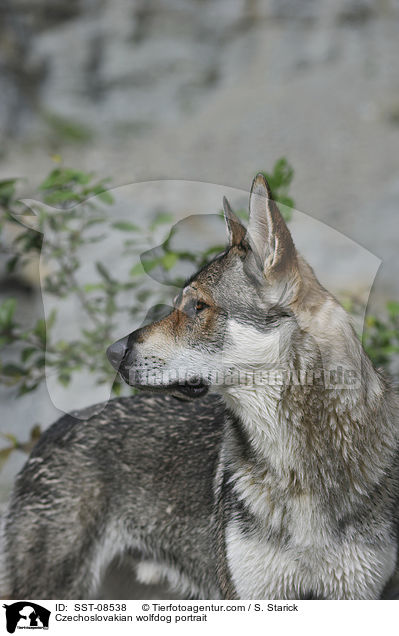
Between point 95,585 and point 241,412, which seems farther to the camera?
point 95,585

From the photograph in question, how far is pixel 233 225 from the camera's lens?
1.33 meters

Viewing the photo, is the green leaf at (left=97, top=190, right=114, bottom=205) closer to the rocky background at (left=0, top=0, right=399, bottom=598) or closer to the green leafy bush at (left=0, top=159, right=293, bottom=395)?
the green leafy bush at (left=0, top=159, right=293, bottom=395)

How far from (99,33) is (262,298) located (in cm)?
321

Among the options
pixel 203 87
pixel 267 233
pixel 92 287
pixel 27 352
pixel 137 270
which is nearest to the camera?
pixel 267 233

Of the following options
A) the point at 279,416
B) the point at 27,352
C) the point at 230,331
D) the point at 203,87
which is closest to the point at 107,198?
the point at 230,331

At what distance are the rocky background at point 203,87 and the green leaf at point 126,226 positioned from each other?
6.88ft

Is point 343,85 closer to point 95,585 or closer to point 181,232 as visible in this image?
point 181,232

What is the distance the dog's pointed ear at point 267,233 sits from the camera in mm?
1161

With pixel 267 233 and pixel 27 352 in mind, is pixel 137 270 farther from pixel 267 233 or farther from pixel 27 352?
pixel 27 352

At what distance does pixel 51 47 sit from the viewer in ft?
12.9

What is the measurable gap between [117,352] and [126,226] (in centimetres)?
32
